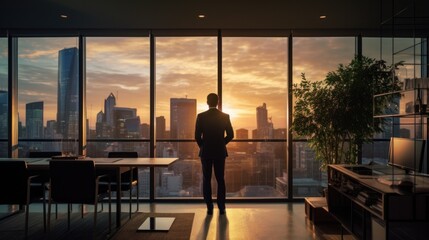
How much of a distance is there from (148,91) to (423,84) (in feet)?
14.0

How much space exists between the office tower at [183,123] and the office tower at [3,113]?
9.53 feet

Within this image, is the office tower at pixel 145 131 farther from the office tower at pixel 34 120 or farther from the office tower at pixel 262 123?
the office tower at pixel 262 123

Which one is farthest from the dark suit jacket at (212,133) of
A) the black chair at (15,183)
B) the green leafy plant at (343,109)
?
the black chair at (15,183)

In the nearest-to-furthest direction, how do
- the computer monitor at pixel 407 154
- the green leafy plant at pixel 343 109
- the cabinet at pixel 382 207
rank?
1. the cabinet at pixel 382 207
2. the computer monitor at pixel 407 154
3. the green leafy plant at pixel 343 109

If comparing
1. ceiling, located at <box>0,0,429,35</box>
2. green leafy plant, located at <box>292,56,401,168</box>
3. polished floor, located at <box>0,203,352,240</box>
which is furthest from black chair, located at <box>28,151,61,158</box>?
green leafy plant, located at <box>292,56,401,168</box>

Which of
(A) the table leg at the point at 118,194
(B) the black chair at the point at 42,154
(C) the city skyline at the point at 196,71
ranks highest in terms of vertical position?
(C) the city skyline at the point at 196,71

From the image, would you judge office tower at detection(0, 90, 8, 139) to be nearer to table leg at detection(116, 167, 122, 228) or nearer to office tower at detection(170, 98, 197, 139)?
office tower at detection(170, 98, 197, 139)

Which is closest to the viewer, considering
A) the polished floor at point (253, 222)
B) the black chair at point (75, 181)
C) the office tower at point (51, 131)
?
the black chair at point (75, 181)

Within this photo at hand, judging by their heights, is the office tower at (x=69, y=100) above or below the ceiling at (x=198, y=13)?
below

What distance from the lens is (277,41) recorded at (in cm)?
642

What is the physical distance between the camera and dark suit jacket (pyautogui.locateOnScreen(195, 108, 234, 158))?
528 centimetres

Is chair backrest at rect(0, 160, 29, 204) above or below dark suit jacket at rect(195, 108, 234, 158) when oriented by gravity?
below

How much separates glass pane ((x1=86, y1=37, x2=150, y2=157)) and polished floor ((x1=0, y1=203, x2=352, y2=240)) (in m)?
1.29

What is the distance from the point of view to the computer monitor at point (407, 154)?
314 centimetres
